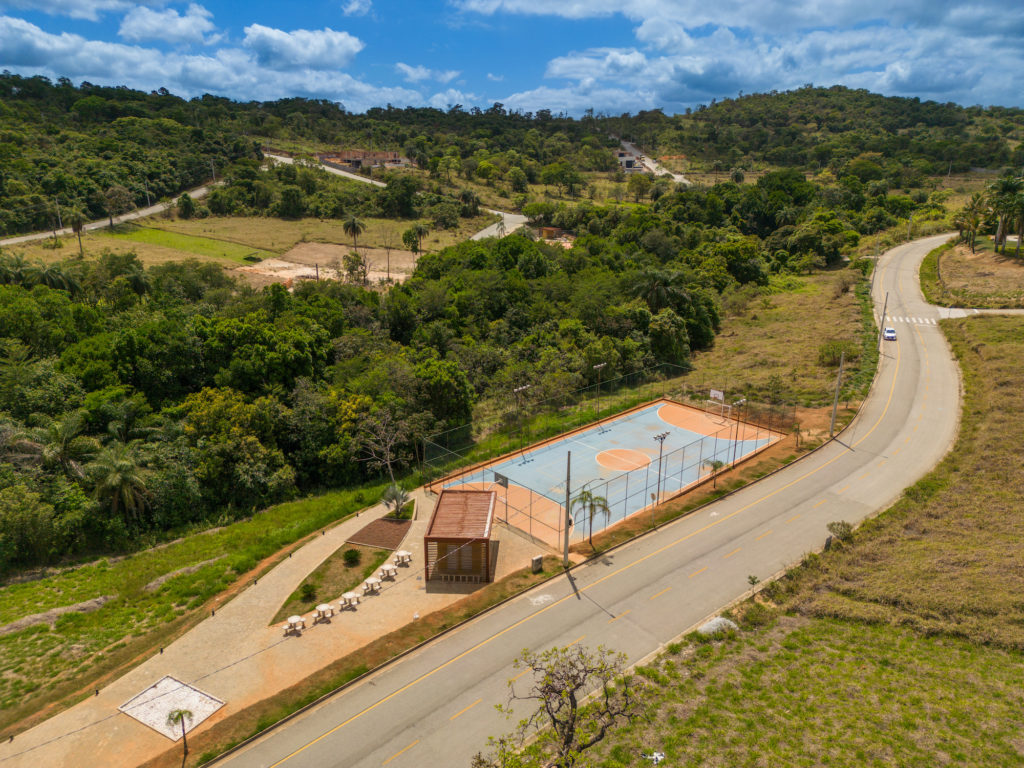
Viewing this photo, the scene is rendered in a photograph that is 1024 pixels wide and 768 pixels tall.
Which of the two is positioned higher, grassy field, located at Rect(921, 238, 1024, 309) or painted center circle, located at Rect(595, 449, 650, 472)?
grassy field, located at Rect(921, 238, 1024, 309)

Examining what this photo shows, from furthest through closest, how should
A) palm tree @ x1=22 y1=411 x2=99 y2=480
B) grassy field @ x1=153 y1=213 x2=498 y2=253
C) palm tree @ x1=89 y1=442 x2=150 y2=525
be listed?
grassy field @ x1=153 y1=213 x2=498 y2=253 < palm tree @ x1=22 y1=411 x2=99 y2=480 < palm tree @ x1=89 y1=442 x2=150 y2=525

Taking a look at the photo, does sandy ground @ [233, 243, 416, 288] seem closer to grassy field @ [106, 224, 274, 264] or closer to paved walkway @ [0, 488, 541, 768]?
grassy field @ [106, 224, 274, 264]

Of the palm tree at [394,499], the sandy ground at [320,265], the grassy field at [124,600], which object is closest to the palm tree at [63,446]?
the grassy field at [124,600]

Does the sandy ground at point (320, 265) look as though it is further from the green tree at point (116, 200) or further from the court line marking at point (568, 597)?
the court line marking at point (568, 597)

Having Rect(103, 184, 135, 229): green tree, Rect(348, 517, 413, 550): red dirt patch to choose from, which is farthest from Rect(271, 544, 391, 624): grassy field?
Rect(103, 184, 135, 229): green tree

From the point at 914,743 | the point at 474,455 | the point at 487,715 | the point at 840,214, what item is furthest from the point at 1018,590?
the point at 840,214
